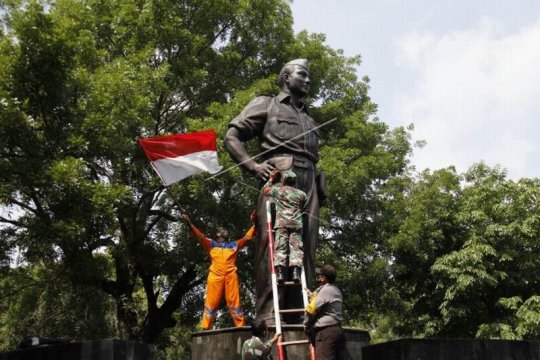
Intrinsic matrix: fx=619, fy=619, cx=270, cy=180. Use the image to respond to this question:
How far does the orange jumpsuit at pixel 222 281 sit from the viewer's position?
318 inches

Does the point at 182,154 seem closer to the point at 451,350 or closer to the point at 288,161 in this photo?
the point at 288,161

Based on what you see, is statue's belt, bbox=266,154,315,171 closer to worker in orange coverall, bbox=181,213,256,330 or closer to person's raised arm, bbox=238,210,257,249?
person's raised arm, bbox=238,210,257,249

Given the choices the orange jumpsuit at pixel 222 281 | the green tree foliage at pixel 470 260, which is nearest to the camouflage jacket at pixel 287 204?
the orange jumpsuit at pixel 222 281

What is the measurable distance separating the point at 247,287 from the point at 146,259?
259cm

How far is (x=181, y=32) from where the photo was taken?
1503 centimetres

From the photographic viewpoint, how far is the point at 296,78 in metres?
8.01

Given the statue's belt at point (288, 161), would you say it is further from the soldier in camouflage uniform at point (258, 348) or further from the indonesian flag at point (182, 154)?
the soldier in camouflage uniform at point (258, 348)

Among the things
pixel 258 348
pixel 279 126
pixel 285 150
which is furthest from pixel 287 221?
pixel 258 348

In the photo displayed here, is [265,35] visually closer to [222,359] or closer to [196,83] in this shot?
[196,83]

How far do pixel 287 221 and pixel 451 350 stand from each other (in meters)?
2.16

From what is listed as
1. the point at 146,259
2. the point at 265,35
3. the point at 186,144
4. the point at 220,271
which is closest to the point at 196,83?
the point at 265,35

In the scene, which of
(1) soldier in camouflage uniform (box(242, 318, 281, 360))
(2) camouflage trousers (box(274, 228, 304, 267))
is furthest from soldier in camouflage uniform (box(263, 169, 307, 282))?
Result: (1) soldier in camouflage uniform (box(242, 318, 281, 360))

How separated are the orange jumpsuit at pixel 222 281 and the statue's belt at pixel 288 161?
108cm

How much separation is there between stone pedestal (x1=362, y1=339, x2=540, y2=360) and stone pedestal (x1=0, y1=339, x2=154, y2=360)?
7.55 feet
